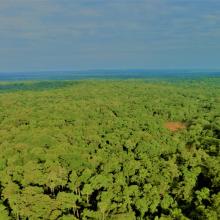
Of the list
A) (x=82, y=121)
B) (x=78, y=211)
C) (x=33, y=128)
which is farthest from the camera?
(x=82, y=121)

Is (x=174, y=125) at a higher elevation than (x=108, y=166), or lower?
higher

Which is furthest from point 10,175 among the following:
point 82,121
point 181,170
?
point 82,121

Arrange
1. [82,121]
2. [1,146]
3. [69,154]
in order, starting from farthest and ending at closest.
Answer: [82,121]
[1,146]
[69,154]

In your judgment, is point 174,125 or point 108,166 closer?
point 108,166

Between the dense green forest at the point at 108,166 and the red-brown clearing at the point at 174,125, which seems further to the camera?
the red-brown clearing at the point at 174,125

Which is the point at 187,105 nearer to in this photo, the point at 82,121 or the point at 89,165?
the point at 82,121

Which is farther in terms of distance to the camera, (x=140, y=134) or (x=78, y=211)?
(x=140, y=134)

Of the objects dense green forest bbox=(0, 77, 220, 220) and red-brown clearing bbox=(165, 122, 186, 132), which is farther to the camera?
red-brown clearing bbox=(165, 122, 186, 132)

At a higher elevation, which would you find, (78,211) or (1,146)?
(1,146)
